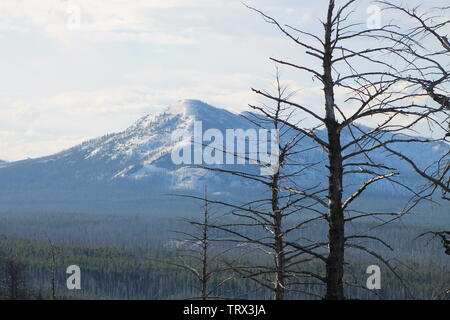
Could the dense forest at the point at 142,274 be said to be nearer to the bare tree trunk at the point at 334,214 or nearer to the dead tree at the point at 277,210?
the dead tree at the point at 277,210

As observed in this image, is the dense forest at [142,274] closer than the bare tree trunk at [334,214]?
No

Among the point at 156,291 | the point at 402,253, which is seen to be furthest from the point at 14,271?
the point at 402,253

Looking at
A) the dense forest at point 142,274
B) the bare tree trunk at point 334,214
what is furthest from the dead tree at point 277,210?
the dense forest at point 142,274

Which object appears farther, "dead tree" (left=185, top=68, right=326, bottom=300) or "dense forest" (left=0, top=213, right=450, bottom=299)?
"dense forest" (left=0, top=213, right=450, bottom=299)

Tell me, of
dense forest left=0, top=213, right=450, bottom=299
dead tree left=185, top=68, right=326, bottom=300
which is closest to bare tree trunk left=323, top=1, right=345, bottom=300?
dead tree left=185, top=68, right=326, bottom=300

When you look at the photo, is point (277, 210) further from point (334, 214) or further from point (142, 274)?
point (142, 274)

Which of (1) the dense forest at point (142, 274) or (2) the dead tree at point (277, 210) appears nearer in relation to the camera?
(2) the dead tree at point (277, 210)

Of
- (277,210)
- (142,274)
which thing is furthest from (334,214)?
(142,274)

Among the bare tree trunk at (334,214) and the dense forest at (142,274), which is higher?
the dense forest at (142,274)

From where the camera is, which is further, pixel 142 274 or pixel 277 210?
pixel 142 274

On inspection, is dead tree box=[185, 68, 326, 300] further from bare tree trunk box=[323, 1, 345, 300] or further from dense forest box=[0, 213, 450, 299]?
dense forest box=[0, 213, 450, 299]

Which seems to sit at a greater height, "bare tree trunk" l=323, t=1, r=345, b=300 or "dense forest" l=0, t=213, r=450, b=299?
"dense forest" l=0, t=213, r=450, b=299

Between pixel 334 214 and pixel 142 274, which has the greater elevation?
pixel 142 274

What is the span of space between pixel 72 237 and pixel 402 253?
7848 centimetres
